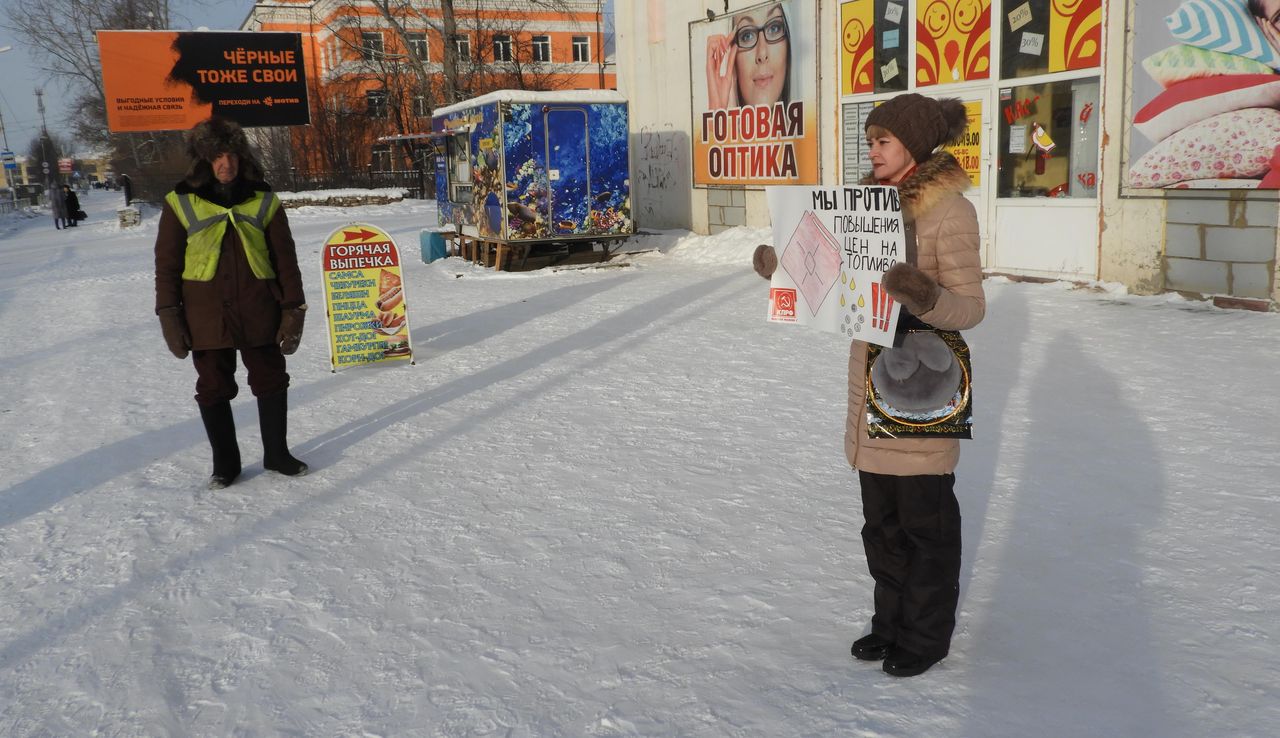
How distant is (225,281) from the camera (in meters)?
4.91

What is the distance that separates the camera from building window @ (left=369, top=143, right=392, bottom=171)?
46.7 meters

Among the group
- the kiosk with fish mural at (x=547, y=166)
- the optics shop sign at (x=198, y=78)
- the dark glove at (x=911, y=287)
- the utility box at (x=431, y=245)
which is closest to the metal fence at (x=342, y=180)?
the optics shop sign at (x=198, y=78)

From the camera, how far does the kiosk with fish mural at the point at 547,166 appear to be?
1398 cm

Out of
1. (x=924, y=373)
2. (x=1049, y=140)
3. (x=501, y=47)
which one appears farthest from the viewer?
(x=501, y=47)

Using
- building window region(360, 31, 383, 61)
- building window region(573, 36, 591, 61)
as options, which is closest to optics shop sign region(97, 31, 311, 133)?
building window region(360, 31, 383, 61)

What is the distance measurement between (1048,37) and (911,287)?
30.7ft

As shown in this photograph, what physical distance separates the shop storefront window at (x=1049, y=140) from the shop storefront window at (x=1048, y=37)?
0.20m

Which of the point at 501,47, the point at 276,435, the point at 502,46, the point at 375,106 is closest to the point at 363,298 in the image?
the point at 276,435

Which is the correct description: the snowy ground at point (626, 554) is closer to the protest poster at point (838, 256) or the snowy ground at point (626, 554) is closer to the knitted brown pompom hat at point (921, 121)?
the protest poster at point (838, 256)

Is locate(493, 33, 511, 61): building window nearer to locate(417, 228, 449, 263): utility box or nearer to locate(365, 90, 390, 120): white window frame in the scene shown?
locate(365, 90, 390, 120): white window frame

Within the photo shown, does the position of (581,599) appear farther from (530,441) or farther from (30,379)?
(30,379)

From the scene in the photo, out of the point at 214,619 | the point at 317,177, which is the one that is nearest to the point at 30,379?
the point at 214,619

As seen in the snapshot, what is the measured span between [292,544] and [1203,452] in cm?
438

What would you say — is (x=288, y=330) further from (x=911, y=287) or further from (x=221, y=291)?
(x=911, y=287)
